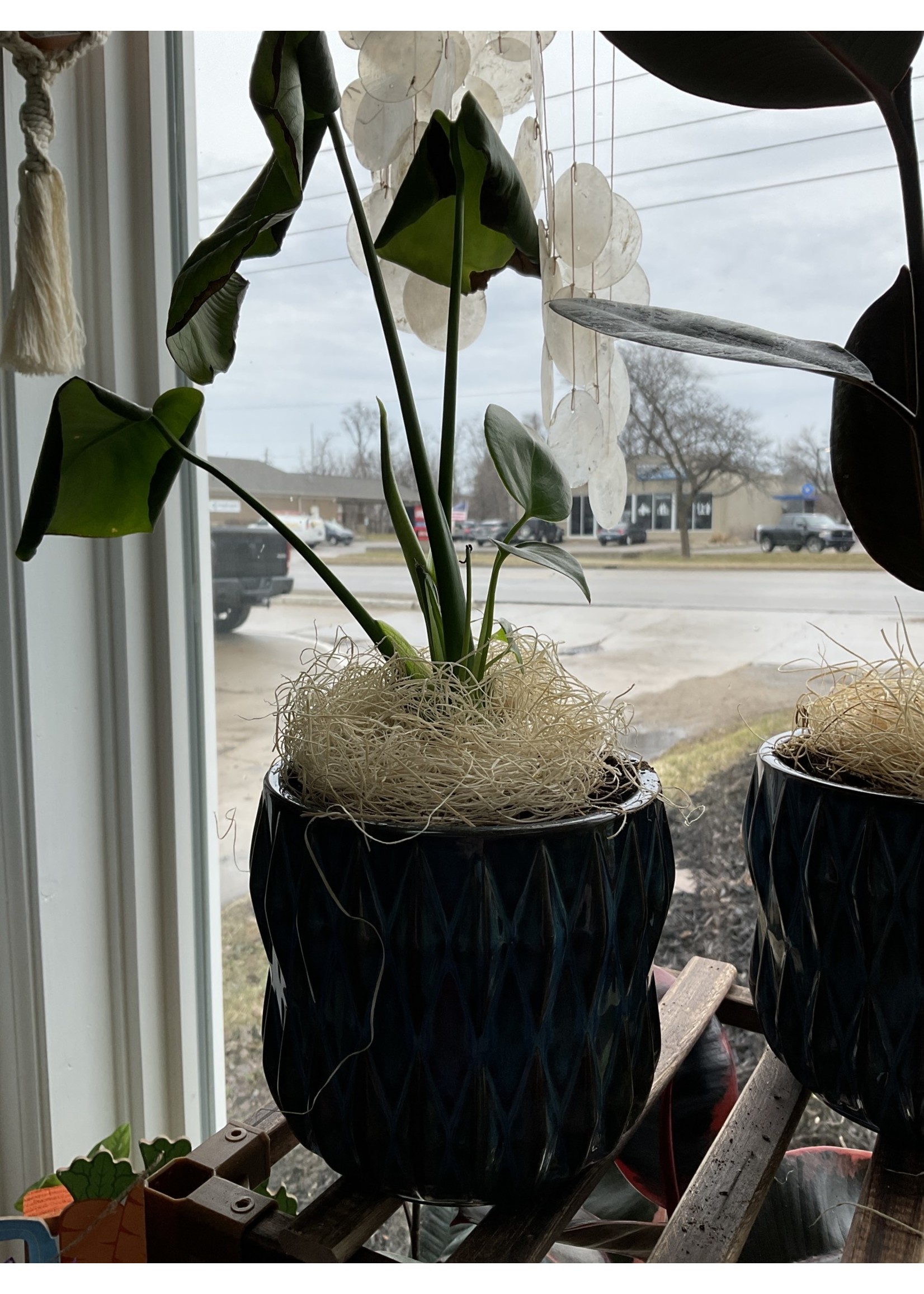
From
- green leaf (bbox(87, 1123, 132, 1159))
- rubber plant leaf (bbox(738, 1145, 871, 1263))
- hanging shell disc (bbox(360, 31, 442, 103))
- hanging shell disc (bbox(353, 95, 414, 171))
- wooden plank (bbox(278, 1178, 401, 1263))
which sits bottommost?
green leaf (bbox(87, 1123, 132, 1159))

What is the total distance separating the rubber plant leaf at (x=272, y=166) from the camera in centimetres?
43

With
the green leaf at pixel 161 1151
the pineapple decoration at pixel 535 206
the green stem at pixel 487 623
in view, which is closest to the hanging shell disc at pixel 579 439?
the pineapple decoration at pixel 535 206

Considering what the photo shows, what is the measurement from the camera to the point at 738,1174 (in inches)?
20.8

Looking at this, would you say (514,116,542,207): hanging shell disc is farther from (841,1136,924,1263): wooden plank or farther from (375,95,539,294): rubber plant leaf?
(841,1136,924,1263): wooden plank

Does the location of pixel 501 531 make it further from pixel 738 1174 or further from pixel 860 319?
pixel 738 1174

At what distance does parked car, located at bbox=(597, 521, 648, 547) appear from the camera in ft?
3.05

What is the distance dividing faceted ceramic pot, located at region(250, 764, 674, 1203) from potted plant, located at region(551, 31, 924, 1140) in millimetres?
111

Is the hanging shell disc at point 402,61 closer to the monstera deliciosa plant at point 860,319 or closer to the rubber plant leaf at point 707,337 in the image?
the monstera deliciosa plant at point 860,319

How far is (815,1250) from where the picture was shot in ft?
2.19

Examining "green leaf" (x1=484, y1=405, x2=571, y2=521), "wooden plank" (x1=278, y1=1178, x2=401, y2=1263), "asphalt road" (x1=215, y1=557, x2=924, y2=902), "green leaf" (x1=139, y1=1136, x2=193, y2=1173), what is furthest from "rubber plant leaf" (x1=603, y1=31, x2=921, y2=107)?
"green leaf" (x1=139, y1=1136, x2=193, y2=1173)

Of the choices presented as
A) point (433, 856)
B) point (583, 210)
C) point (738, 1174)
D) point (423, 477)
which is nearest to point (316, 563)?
point (423, 477)

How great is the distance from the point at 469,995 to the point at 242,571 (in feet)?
2.44

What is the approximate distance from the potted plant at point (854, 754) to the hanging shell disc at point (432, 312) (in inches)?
8.8

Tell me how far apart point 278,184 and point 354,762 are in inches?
11.3
